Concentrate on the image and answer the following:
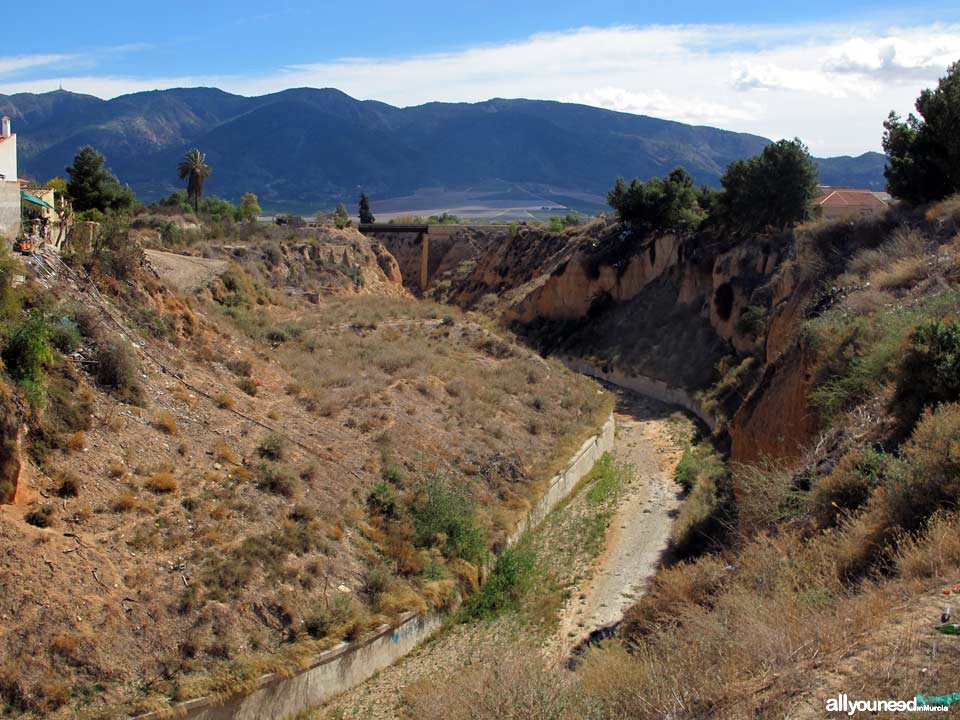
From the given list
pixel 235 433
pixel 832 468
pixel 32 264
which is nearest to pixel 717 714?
pixel 832 468

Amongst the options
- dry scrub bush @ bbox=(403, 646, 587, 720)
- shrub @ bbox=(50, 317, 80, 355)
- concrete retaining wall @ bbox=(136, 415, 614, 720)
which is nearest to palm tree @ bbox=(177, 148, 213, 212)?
shrub @ bbox=(50, 317, 80, 355)

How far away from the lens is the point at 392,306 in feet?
141

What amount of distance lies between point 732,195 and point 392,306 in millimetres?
18539

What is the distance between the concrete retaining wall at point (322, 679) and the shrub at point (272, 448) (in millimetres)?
5166

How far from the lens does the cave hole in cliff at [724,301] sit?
143 feet

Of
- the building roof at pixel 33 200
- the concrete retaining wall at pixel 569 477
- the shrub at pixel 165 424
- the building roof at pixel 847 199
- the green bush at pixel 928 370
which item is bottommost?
the concrete retaining wall at pixel 569 477

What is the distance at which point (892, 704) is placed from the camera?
732 cm

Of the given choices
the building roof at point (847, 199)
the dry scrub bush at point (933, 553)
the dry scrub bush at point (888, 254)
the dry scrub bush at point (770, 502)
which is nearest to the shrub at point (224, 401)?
the dry scrub bush at point (770, 502)

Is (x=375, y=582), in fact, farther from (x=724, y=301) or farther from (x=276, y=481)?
(x=724, y=301)

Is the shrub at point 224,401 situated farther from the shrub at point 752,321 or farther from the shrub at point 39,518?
the shrub at point 752,321

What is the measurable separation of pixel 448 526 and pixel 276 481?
4037 millimetres

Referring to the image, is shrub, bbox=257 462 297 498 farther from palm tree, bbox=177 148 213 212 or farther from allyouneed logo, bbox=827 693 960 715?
palm tree, bbox=177 148 213 212

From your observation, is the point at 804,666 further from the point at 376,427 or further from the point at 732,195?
the point at 732,195

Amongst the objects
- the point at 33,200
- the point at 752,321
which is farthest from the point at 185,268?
the point at 752,321
